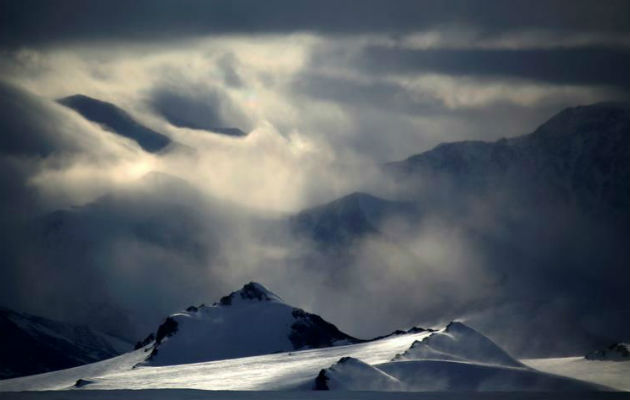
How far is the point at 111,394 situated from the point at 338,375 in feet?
307

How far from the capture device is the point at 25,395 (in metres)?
108

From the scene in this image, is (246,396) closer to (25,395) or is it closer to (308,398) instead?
(308,398)

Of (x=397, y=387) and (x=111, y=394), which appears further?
(x=397, y=387)

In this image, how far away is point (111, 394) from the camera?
4348 inches

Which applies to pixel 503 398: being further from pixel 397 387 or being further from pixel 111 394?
pixel 397 387

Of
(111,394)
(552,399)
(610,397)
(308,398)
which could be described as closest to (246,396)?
(308,398)

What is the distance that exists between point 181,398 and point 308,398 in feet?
44.4

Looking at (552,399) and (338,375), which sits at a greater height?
(338,375)

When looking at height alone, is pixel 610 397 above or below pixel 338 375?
below

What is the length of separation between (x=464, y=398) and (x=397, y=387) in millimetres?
87436

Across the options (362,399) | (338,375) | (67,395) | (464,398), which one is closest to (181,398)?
(67,395)

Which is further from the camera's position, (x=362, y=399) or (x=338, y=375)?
(x=338, y=375)

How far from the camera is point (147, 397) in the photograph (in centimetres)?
10556

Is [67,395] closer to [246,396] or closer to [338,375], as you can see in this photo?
[246,396]
